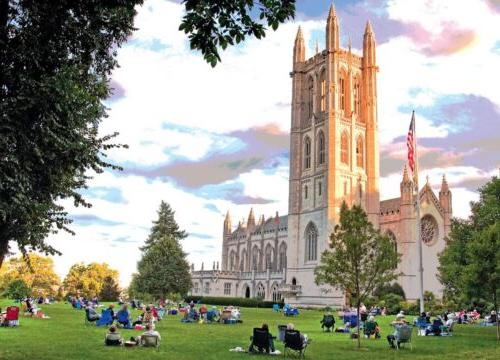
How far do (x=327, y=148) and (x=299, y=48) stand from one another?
19971 millimetres

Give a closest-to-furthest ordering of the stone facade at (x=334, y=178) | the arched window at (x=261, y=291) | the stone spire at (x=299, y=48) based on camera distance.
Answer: the stone facade at (x=334, y=178)
the stone spire at (x=299, y=48)
the arched window at (x=261, y=291)

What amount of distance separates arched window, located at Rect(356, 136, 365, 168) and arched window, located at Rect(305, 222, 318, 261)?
1090 centimetres

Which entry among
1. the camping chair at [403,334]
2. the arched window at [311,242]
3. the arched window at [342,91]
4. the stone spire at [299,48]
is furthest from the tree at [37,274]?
the camping chair at [403,334]

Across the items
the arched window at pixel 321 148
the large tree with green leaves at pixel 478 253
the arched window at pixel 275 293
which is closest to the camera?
the large tree with green leaves at pixel 478 253

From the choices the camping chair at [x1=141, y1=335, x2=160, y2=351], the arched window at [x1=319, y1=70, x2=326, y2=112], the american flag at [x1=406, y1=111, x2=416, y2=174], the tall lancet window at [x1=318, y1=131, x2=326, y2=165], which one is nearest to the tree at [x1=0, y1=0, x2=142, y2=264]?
the camping chair at [x1=141, y1=335, x2=160, y2=351]

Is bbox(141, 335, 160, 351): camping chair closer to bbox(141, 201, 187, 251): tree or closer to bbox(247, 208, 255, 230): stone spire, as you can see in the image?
bbox(141, 201, 187, 251): tree

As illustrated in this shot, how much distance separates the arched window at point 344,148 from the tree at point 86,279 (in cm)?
4031

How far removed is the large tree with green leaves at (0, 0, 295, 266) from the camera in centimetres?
1256

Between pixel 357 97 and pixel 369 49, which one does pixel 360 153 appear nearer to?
pixel 357 97

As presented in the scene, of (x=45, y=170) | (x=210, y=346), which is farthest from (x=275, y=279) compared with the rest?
(x=45, y=170)

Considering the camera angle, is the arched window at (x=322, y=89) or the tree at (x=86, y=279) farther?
the tree at (x=86, y=279)

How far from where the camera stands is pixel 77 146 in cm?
1384

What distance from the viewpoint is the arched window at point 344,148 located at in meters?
73.8

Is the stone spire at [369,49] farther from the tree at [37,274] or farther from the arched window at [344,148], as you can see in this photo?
the tree at [37,274]
